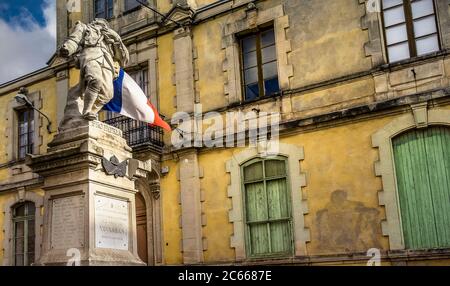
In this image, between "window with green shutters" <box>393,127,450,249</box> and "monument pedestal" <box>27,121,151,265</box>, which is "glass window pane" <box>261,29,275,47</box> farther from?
"monument pedestal" <box>27,121,151,265</box>

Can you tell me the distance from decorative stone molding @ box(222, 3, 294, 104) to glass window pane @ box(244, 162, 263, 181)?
1.69 metres

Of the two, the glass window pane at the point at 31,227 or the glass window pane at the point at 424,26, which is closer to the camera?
the glass window pane at the point at 424,26

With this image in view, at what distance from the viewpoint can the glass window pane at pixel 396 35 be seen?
12359 mm

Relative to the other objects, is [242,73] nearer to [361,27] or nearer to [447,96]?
[361,27]

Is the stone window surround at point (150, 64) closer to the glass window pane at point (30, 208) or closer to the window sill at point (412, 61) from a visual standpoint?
the glass window pane at point (30, 208)

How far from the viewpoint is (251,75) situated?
1435cm

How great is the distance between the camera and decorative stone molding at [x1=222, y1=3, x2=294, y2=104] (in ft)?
44.6

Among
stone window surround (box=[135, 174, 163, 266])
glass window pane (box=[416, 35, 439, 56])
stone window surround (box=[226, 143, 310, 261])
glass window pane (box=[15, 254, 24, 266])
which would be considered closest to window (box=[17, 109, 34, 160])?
glass window pane (box=[15, 254, 24, 266])

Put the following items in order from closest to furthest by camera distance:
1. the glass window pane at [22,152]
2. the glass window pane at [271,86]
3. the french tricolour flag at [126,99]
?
the french tricolour flag at [126,99] < the glass window pane at [271,86] < the glass window pane at [22,152]

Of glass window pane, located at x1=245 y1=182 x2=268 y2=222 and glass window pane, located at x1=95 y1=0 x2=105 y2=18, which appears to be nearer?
glass window pane, located at x1=245 y1=182 x2=268 y2=222

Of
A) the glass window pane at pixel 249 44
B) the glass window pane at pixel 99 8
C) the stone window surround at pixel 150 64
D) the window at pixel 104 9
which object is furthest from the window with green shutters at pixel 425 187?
the glass window pane at pixel 99 8

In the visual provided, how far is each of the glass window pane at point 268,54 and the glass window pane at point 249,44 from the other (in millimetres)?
320

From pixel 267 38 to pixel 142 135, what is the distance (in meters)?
3.94
